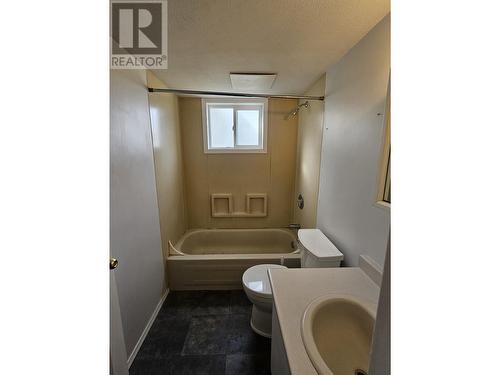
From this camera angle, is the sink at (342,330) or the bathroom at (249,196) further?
the bathroom at (249,196)

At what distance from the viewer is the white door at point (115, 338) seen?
916mm

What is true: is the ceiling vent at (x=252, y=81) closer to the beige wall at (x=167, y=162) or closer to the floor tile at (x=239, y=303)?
the beige wall at (x=167, y=162)

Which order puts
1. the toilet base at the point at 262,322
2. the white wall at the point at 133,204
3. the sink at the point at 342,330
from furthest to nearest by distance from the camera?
the toilet base at the point at 262,322, the white wall at the point at 133,204, the sink at the point at 342,330

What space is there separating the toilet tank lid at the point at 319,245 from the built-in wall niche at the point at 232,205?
1.35 m

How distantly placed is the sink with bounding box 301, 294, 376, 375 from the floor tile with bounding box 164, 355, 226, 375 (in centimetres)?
95

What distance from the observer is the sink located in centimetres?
87

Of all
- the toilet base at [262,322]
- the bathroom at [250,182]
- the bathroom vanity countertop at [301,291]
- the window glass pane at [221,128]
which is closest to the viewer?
the bathroom at [250,182]

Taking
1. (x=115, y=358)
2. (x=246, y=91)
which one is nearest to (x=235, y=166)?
(x=246, y=91)

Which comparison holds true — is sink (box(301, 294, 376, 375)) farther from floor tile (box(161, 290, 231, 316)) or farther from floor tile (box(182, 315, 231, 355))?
floor tile (box(161, 290, 231, 316))

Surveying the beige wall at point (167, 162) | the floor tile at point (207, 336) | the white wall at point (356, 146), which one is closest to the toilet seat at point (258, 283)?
the floor tile at point (207, 336)

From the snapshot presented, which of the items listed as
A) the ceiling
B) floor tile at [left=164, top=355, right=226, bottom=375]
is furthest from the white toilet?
the ceiling

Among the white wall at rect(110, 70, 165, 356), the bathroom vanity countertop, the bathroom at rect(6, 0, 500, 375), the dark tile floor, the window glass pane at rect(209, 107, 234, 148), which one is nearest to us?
the bathroom at rect(6, 0, 500, 375)
